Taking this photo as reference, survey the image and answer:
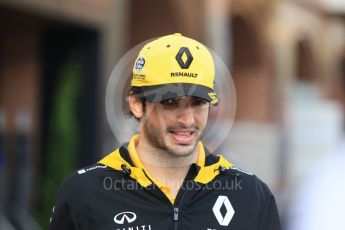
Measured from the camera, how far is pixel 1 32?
10055 millimetres

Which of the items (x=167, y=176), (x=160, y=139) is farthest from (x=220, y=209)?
(x=160, y=139)

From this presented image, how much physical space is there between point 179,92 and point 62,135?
7.65 m

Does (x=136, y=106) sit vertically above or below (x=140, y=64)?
below

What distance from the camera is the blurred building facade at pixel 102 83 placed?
32.2ft

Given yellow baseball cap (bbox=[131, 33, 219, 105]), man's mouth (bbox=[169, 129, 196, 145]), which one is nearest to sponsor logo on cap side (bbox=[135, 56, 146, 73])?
yellow baseball cap (bbox=[131, 33, 219, 105])

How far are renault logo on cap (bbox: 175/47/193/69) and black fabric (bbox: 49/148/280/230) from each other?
43 centimetres

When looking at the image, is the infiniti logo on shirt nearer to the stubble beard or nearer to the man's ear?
the stubble beard

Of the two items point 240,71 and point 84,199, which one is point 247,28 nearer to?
point 240,71

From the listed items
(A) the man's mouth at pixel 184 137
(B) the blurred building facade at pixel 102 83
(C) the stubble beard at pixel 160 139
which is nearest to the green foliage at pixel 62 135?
(B) the blurred building facade at pixel 102 83

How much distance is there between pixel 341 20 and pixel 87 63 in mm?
18949

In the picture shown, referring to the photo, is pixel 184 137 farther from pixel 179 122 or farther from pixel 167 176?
pixel 167 176

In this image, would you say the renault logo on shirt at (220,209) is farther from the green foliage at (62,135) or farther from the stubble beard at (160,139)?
the green foliage at (62,135)

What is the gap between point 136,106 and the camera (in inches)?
106

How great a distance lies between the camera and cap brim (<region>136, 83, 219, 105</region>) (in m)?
2.48
